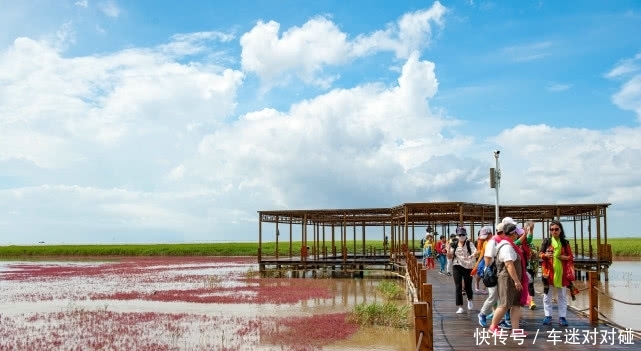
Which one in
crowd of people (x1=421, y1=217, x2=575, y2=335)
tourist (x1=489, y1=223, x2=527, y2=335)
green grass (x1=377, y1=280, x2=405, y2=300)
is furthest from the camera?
green grass (x1=377, y1=280, x2=405, y2=300)

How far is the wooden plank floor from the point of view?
8.18 metres

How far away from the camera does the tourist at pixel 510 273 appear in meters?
7.87

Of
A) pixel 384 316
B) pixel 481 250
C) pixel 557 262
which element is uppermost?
pixel 481 250

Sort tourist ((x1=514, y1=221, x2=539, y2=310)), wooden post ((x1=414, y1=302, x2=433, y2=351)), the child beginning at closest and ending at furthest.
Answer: wooden post ((x1=414, y1=302, x2=433, y2=351))
tourist ((x1=514, y1=221, x2=539, y2=310))
the child

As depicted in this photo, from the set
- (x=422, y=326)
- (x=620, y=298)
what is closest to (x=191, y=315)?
(x=422, y=326)

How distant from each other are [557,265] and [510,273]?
6.38ft

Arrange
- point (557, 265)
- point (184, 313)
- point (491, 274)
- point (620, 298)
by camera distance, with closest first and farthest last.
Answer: point (491, 274), point (557, 265), point (184, 313), point (620, 298)

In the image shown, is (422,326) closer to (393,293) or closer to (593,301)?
(593,301)

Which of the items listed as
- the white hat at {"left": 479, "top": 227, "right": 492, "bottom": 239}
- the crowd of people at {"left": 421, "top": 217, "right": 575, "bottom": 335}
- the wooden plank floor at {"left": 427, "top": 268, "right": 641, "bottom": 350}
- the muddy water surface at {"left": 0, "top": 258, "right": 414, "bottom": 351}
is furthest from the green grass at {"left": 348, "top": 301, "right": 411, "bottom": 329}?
the white hat at {"left": 479, "top": 227, "right": 492, "bottom": 239}

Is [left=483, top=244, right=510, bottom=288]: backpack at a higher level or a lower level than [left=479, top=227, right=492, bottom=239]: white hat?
lower

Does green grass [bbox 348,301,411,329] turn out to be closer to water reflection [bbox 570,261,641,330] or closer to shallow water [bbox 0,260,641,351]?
shallow water [bbox 0,260,641,351]

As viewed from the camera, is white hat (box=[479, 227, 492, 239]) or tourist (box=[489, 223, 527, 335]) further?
white hat (box=[479, 227, 492, 239])

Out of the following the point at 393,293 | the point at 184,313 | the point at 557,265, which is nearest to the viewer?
the point at 557,265

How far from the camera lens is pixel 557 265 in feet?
30.8
